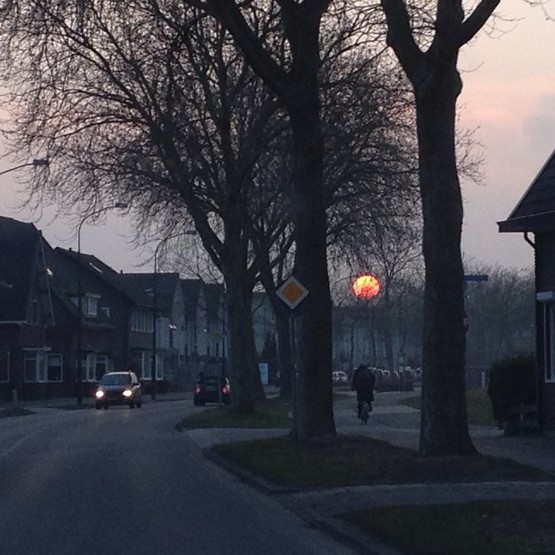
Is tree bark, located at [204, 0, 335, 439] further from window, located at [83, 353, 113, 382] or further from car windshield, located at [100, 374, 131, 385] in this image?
window, located at [83, 353, 113, 382]

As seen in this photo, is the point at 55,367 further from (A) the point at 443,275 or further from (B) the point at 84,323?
(A) the point at 443,275

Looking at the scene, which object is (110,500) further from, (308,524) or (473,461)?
(473,461)

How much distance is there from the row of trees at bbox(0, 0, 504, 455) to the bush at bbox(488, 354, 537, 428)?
17.5ft

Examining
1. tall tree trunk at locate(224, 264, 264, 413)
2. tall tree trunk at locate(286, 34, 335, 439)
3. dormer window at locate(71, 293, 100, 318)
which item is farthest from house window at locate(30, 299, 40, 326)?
tall tree trunk at locate(286, 34, 335, 439)

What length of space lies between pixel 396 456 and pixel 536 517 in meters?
7.03

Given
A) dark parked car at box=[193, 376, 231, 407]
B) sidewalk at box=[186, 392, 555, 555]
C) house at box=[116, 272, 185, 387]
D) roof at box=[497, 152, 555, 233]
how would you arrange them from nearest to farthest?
sidewalk at box=[186, 392, 555, 555], roof at box=[497, 152, 555, 233], dark parked car at box=[193, 376, 231, 407], house at box=[116, 272, 185, 387]

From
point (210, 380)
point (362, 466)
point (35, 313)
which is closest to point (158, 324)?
point (35, 313)

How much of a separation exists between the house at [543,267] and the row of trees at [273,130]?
3836mm

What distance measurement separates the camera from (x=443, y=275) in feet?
61.0

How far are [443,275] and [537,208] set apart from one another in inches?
286

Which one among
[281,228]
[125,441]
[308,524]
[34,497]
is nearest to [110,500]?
[34,497]

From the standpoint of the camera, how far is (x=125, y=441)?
31.1 m

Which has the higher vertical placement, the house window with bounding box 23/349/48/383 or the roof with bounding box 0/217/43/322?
the roof with bounding box 0/217/43/322

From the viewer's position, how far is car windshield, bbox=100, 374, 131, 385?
60.2m
